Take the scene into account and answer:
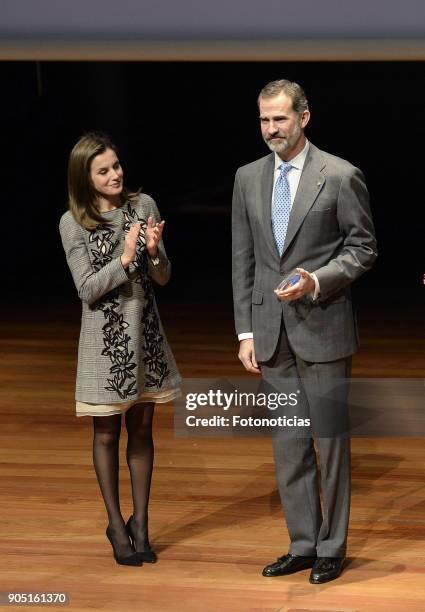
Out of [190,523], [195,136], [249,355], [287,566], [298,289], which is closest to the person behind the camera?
[298,289]

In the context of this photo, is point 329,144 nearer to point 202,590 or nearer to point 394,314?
point 394,314

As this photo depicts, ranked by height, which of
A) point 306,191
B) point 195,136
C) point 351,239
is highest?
point 306,191

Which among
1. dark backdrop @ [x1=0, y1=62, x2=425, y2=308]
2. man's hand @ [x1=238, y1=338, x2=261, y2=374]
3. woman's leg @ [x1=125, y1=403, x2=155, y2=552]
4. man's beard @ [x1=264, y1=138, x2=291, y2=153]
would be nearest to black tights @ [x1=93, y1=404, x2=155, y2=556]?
woman's leg @ [x1=125, y1=403, x2=155, y2=552]

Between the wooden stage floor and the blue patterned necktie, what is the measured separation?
1.10 metres

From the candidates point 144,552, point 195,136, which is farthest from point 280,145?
point 195,136

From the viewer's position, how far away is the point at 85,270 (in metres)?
3.82

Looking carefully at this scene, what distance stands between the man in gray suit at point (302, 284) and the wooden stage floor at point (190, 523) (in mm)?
190

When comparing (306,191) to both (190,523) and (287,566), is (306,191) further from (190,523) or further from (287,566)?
(190,523)

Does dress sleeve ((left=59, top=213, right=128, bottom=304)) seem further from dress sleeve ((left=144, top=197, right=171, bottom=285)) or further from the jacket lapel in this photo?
the jacket lapel

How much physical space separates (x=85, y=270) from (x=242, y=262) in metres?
0.51

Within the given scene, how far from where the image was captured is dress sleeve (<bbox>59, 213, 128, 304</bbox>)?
377 cm

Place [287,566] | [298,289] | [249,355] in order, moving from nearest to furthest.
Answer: [298,289], [249,355], [287,566]

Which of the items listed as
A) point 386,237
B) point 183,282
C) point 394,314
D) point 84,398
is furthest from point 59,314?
point 84,398

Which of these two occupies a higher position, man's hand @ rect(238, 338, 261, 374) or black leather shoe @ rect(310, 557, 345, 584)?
man's hand @ rect(238, 338, 261, 374)
